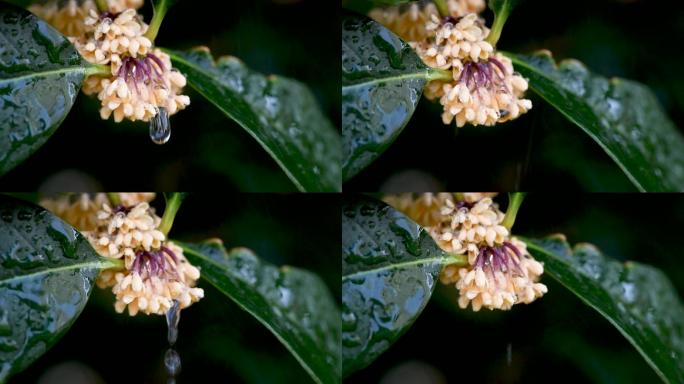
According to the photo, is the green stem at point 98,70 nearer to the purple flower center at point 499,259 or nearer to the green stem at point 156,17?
the green stem at point 156,17

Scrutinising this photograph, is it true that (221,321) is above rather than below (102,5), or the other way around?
below

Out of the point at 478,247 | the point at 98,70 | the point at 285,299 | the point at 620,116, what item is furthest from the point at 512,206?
the point at 98,70

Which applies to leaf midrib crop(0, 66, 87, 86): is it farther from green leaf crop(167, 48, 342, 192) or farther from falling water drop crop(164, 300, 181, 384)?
falling water drop crop(164, 300, 181, 384)

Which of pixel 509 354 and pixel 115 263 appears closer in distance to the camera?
pixel 115 263

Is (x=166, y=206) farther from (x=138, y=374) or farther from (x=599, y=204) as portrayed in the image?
(x=599, y=204)

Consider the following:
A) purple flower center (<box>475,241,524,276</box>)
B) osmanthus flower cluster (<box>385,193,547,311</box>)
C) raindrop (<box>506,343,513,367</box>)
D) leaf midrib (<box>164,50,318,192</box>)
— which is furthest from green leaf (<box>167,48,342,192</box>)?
raindrop (<box>506,343,513,367</box>)

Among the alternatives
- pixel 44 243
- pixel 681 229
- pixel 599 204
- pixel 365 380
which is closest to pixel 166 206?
pixel 44 243

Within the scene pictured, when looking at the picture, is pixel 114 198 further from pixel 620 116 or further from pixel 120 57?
pixel 620 116
